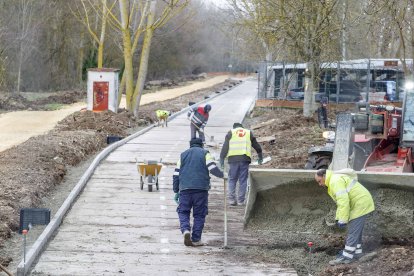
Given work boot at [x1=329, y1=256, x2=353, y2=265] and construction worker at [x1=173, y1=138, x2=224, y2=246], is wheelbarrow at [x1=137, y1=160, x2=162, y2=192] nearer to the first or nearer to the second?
construction worker at [x1=173, y1=138, x2=224, y2=246]

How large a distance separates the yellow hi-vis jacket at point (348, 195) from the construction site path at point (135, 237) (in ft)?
3.88

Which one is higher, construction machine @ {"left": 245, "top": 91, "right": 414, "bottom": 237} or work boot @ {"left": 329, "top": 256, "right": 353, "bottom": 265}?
construction machine @ {"left": 245, "top": 91, "right": 414, "bottom": 237}

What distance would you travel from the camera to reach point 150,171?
59.3 feet

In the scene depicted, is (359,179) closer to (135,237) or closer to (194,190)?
(194,190)

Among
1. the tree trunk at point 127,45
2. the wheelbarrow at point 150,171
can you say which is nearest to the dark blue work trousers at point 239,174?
the wheelbarrow at point 150,171

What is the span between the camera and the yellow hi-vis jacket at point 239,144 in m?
16.3

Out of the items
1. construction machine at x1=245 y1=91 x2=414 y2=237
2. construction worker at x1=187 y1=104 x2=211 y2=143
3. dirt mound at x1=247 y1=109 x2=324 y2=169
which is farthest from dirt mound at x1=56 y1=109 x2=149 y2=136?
construction machine at x1=245 y1=91 x2=414 y2=237

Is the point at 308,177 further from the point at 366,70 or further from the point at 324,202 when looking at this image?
the point at 366,70

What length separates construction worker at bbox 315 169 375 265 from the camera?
11.9 meters

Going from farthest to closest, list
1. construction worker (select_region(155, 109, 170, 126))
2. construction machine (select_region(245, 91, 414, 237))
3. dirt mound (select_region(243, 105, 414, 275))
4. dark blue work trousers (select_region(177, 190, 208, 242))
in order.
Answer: construction worker (select_region(155, 109, 170, 126))
dark blue work trousers (select_region(177, 190, 208, 242))
construction machine (select_region(245, 91, 414, 237))
dirt mound (select_region(243, 105, 414, 275))

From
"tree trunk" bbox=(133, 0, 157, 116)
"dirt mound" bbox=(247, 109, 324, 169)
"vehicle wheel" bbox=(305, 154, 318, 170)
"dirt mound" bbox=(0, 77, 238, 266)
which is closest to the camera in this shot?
"dirt mound" bbox=(0, 77, 238, 266)

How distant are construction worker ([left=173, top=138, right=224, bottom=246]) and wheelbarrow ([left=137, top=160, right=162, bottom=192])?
447 centimetres

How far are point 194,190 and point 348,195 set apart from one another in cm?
262

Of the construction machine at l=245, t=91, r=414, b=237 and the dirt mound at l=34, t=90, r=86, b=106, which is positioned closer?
the construction machine at l=245, t=91, r=414, b=237
